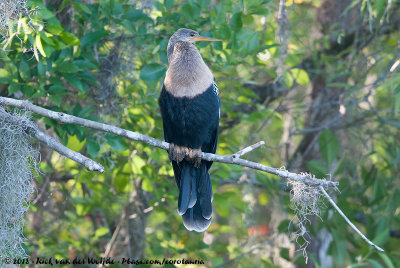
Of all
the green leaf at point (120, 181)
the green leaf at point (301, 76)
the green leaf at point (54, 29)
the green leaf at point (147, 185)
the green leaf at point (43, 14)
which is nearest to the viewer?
the green leaf at point (43, 14)

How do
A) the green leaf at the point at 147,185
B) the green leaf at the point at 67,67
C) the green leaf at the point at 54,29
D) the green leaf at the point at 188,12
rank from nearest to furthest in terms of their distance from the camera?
the green leaf at the point at 54,29 < the green leaf at the point at 67,67 < the green leaf at the point at 188,12 < the green leaf at the point at 147,185

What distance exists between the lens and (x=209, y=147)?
305 centimetres

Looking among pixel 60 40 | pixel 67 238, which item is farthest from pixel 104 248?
pixel 60 40

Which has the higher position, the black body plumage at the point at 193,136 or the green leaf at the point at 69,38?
the green leaf at the point at 69,38

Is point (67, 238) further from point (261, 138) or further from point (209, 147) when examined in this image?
→ point (261, 138)

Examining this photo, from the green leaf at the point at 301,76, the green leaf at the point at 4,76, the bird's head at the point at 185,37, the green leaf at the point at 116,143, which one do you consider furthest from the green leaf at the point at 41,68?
the green leaf at the point at 301,76

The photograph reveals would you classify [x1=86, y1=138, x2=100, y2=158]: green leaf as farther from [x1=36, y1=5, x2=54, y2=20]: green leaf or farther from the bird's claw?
[x1=36, y1=5, x2=54, y2=20]: green leaf

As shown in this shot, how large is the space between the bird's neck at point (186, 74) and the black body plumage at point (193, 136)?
3 cm

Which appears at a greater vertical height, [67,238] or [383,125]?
[383,125]

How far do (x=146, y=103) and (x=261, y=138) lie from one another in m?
1.21

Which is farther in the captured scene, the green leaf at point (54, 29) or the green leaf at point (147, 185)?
the green leaf at point (147, 185)

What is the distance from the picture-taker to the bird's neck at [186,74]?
2.74 m

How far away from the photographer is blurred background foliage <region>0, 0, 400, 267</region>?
2.75 metres

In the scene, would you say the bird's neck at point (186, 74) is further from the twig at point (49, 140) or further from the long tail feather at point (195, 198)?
the twig at point (49, 140)
